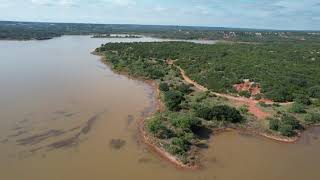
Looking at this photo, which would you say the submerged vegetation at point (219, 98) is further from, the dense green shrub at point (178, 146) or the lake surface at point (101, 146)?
the lake surface at point (101, 146)

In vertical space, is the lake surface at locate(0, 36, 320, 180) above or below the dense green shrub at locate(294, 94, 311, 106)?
below

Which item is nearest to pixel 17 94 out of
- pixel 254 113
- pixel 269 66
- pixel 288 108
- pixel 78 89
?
pixel 78 89

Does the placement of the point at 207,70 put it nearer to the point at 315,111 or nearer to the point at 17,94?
the point at 315,111

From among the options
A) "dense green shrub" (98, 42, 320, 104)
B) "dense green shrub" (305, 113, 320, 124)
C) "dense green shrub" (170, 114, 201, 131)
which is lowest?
"dense green shrub" (305, 113, 320, 124)

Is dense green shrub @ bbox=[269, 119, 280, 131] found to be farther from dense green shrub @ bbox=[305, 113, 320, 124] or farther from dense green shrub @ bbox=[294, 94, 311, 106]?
dense green shrub @ bbox=[294, 94, 311, 106]

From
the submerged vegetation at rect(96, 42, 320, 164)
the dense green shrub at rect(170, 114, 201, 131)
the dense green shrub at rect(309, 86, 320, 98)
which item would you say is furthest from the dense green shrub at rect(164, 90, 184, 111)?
the dense green shrub at rect(309, 86, 320, 98)

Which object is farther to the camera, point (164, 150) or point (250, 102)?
point (250, 102)

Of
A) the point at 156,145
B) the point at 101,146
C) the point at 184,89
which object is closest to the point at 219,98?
the point at 184,89

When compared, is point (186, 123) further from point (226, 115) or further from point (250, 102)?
point (250, 102)

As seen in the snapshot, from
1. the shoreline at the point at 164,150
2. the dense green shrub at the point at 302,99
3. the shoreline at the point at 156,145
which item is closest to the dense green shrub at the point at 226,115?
the shoreline at the point at 164,150
